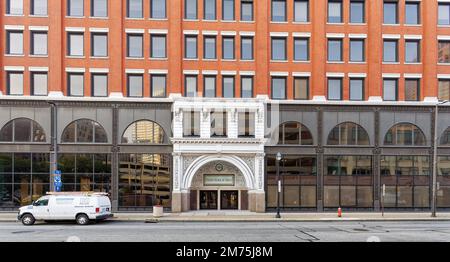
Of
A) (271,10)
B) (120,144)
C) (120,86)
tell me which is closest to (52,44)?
(120,86)

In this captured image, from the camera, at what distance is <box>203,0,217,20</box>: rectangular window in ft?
112

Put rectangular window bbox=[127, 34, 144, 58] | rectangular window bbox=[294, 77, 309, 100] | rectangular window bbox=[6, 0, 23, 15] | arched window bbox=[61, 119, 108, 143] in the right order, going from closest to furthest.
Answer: arched window bbox=[61, 119, 108, 143] → rectangular window bbox=[6, 0, 23, 15] → rectangular window bbox=[127, 34, 144, 58] → rectangular window bbox=[294, 77, 309, 100]

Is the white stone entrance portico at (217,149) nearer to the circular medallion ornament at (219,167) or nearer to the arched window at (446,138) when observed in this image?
the circular medallion ornament at (219,167)

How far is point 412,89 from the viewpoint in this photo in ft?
114

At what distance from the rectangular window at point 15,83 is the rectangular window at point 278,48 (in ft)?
74.8

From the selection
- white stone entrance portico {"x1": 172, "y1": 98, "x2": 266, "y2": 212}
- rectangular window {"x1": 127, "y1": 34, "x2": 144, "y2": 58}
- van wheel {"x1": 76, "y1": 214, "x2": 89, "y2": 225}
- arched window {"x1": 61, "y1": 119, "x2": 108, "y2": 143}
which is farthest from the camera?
rectangular window {"x1": 127, "y1": 34, "x2": 144, "y2": 58}

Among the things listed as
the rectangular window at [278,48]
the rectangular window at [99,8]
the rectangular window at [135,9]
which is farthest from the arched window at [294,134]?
the rectangular window at [99,8]

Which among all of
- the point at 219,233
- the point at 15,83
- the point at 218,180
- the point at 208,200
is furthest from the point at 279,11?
the point at 15,83

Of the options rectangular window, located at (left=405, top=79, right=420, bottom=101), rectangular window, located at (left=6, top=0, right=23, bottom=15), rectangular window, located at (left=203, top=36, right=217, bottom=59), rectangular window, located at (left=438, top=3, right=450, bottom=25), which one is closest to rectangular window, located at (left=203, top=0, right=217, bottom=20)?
rectangular window, located at (left=203, top=36, right=217, bottom=59)

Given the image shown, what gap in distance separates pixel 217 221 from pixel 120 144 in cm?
1148

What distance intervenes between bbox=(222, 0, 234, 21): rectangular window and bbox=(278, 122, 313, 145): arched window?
11010 mm

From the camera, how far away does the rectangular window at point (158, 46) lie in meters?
33.9

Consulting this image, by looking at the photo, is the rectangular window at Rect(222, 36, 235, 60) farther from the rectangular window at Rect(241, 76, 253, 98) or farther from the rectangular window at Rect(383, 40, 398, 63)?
the rectangular window at Rect(383, 40, 398, 63)

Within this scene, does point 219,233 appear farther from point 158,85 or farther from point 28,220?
point 158,85
